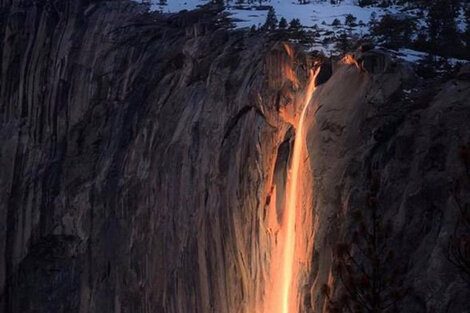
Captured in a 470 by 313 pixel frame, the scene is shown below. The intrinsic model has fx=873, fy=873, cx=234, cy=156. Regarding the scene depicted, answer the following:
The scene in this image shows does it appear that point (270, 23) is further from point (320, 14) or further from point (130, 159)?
point (130, 159)

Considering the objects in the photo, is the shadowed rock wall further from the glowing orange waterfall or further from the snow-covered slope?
the snow-covered slope

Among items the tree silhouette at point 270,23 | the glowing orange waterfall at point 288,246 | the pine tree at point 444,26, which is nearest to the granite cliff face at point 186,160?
the glowing orange waterfall at point 288,246

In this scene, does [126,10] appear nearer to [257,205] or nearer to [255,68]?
[255,68]

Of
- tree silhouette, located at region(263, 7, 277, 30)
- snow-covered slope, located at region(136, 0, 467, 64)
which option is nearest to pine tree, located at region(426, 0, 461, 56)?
snow-covered slope, located at region(136, 0, 467, 64)

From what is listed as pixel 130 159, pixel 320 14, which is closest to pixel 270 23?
pixel 320 14

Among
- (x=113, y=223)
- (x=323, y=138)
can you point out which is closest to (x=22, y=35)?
(x=113, y=223)

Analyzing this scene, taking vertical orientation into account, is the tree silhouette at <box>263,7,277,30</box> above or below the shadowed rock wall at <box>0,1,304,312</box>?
above

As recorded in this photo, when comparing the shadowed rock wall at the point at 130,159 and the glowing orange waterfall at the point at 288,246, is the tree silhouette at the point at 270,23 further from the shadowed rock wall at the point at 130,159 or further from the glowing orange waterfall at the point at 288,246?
the glowing orange waterfall at the point at 288,246
